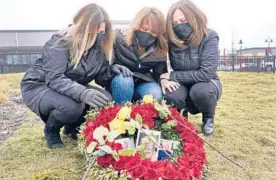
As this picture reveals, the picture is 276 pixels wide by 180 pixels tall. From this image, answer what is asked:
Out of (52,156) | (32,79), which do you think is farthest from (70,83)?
(52,156)

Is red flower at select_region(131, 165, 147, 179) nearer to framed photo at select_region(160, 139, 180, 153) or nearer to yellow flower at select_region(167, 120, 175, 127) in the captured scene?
framed photo at select_region(160, 139, 180, 153)

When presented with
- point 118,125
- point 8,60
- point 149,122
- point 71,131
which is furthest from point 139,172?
point 8,60

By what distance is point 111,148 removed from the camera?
1.77 meters

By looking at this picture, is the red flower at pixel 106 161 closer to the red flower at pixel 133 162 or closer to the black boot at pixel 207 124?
the red flower at pixel 133 162

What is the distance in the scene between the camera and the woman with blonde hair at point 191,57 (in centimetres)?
267

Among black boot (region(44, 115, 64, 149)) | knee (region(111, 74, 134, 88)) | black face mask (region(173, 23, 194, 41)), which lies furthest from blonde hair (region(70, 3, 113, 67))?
black face mask (region(173, 23, 194, 41))

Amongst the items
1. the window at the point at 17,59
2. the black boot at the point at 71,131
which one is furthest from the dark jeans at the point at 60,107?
the window at the point at 17,59

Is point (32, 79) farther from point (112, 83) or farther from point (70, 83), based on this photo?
point (112, 83)

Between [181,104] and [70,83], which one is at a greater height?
[70,83]

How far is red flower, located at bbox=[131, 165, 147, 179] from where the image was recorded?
1.59 meters

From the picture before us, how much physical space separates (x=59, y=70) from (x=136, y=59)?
0.66 meters

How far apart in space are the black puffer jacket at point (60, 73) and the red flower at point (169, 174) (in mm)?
900

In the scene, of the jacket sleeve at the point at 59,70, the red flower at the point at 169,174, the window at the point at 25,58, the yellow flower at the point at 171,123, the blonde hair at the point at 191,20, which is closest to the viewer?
the red flower at the point at 169,174

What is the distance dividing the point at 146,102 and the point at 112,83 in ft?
1.54
